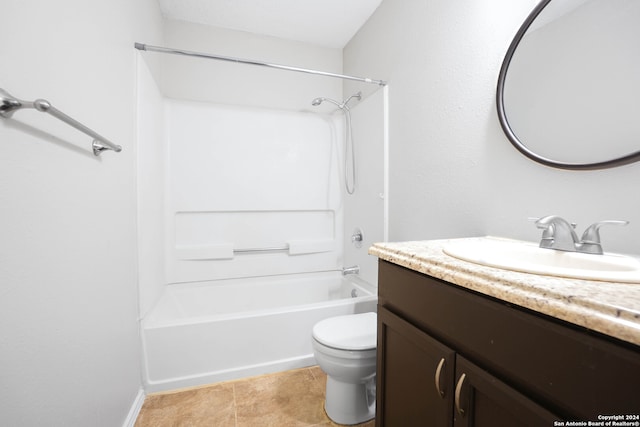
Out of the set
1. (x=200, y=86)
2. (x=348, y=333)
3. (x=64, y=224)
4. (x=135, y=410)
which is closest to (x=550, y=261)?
(x=348, y=333)

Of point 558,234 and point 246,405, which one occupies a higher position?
point 558,234

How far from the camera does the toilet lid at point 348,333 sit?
117 centimetres

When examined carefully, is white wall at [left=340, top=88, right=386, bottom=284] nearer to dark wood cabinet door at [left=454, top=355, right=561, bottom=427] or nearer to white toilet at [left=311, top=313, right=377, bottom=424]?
white toilet at [left=311, top=313, right=377, bottom=424]

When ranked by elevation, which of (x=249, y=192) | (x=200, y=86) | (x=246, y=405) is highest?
(x=200, y=86)

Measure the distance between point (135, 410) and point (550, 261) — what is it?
6.14 feet

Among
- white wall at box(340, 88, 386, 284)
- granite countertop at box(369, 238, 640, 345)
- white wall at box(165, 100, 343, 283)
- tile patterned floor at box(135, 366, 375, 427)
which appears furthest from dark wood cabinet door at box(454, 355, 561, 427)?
white wall at box(165, 100, 343, 283)

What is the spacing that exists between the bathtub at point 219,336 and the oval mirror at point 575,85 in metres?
1.31

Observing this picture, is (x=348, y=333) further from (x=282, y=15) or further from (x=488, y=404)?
(x=282, y=15)

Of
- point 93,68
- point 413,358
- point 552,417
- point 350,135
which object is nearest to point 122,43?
point 93,68

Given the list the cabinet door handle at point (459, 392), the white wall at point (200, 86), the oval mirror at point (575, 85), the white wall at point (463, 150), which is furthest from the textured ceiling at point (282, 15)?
the cabinet door handle at point (459, 392)

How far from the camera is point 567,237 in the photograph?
0.77 meters

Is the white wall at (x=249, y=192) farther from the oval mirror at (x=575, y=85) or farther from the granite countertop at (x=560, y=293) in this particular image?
the granite countertop at (x=560, y=293)

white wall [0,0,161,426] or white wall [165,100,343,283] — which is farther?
white wall [165,100,343,283]

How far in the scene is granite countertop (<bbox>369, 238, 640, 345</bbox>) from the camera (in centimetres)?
37
